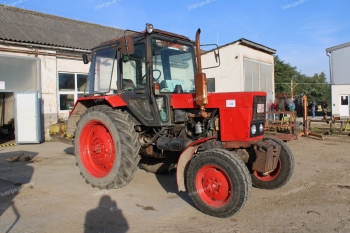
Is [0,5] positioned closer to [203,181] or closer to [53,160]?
[53,160]

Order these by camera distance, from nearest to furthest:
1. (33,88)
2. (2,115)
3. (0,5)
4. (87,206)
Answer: (87,206)
(33,88)
(0,5)
(2,115)

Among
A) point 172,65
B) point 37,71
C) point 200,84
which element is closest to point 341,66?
point 37,71

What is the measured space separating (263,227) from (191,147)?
1.39m

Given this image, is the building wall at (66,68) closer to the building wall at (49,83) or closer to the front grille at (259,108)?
the building wall at (49,83)

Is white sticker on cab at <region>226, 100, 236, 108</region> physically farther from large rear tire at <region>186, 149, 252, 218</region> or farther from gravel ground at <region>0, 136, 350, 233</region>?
gravel ground at <region>0, 136, 350, 233</region>

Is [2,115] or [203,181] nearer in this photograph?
[203,181]

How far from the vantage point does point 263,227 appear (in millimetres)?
3713

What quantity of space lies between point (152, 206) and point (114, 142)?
117 cm

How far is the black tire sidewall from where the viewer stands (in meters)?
4.98

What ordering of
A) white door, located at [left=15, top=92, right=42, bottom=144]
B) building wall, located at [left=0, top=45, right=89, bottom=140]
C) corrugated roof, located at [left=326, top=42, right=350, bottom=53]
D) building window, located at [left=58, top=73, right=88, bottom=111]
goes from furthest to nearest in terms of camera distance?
corrugated roof, located at [left=326, top=42, right=350, bottom=53] < building window, located at [left=58, top=73, right=88, bottom=111] < building wall, located at [left=0, top=45, right=89, bottom=140] < white door, located at [left=15, top=92, right=42, bottom=144]

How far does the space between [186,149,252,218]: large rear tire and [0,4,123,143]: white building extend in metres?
8.97

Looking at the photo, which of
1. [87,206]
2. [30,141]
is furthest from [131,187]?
[30,141]

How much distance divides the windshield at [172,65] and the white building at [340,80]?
23439 millimetres

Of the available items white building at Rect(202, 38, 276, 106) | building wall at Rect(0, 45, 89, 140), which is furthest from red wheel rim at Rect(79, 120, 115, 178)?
white building at Rect(202, 38, 276, 106)
